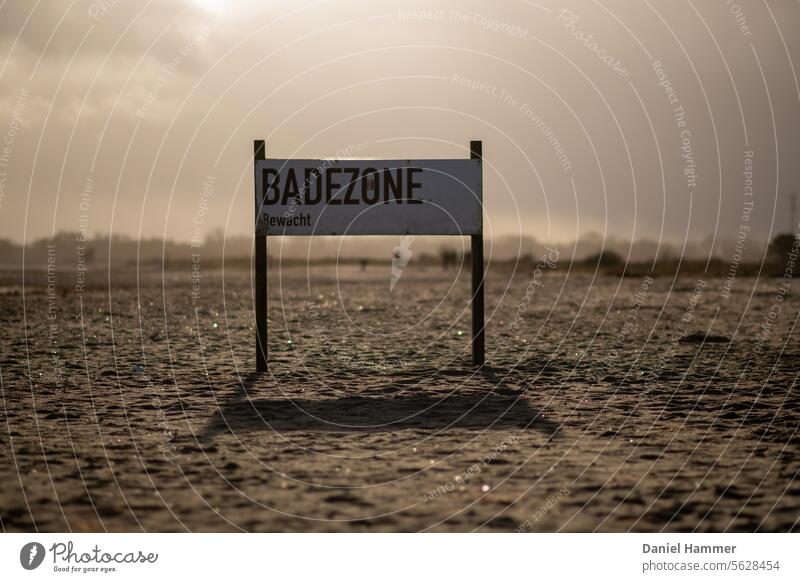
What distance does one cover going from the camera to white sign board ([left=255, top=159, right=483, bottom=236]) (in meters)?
12.2

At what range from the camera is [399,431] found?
802 cm

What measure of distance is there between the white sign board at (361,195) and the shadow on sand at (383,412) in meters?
3.03

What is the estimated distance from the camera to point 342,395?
9.95 m

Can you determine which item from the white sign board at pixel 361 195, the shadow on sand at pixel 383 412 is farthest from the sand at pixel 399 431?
the white sign board at pixel 361 195

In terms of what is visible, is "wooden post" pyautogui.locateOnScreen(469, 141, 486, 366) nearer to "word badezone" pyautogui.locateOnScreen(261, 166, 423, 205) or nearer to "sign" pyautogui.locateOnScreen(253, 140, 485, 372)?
"sign" pyautogui.locateOnScreen(253, 140, 485, 372)

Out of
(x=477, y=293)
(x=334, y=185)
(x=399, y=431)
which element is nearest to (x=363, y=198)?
(x=334, y=185)

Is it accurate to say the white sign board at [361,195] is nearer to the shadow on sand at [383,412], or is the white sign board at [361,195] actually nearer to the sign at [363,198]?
the sign at [363,198]

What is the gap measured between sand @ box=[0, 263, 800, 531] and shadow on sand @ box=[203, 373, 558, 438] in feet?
0.15

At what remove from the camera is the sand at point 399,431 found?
18.6ft

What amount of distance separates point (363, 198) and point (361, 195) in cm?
6

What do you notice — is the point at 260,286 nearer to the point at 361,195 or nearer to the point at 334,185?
the point at 334,185
